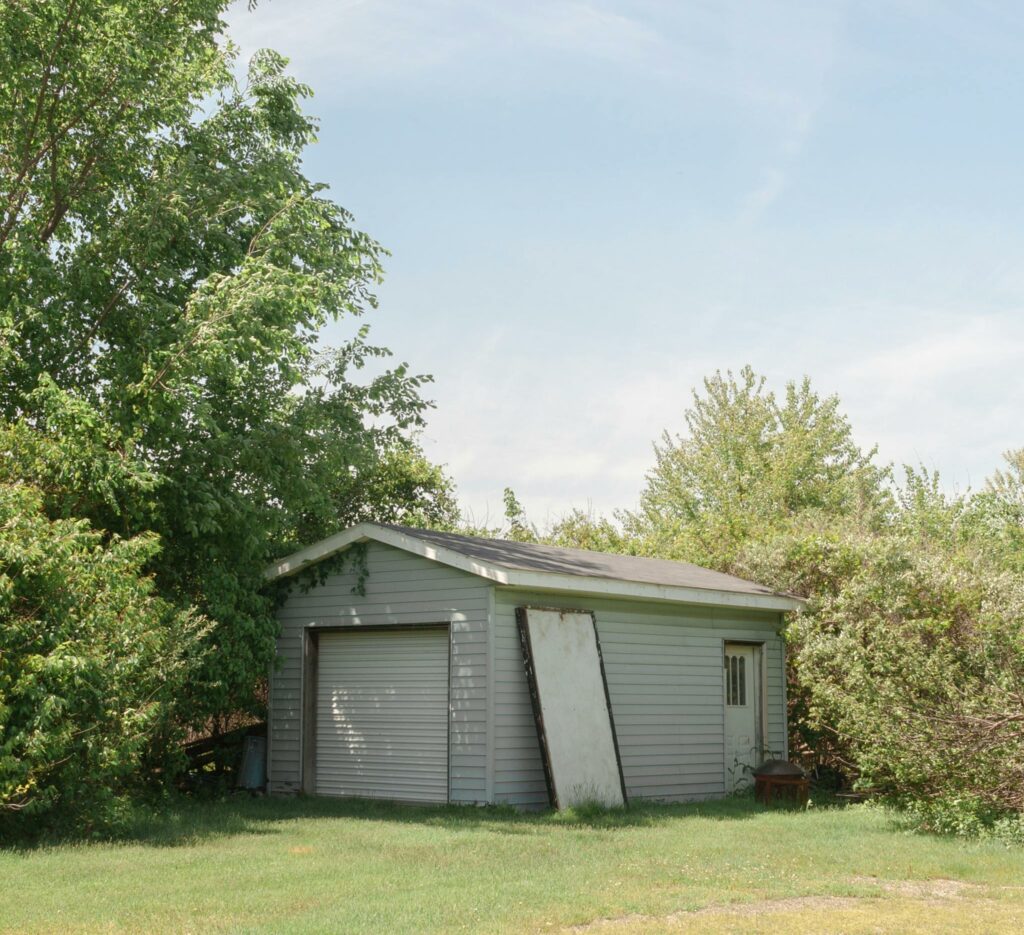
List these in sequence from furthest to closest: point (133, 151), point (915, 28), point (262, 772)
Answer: point (133, 151) → point (262, 772) → point (915, 28)

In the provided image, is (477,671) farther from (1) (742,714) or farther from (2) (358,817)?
(1) (742,714)

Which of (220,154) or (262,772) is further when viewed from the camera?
(220,154)

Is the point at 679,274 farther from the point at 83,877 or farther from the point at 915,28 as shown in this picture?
the point at 83,877

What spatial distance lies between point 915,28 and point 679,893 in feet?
29.1

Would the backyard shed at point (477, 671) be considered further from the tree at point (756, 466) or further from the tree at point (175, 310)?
the tree at point (756, 466)

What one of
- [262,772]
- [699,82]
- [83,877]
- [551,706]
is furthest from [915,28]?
[262,772]

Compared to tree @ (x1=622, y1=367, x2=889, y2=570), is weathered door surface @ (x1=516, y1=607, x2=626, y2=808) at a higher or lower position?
lower

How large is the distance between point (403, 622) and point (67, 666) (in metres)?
5.11

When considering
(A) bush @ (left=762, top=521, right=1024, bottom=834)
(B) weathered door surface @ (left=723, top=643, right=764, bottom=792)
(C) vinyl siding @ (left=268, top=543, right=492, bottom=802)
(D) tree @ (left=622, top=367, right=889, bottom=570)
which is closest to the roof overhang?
(C) vinyl siding @ (left=268, top=543, right=492, bottom=802)

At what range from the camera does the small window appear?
18203 millimetres

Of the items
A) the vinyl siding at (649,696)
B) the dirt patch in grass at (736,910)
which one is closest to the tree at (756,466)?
the vinyl siding at (649,696)

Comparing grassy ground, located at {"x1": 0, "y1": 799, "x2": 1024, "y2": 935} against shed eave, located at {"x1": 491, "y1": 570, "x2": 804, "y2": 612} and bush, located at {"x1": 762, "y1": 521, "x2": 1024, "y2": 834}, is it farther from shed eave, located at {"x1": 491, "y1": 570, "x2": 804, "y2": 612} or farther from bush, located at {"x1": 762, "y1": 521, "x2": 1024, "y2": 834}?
shed eave, located at {"x1": 491, "y1": 570, "x2": 804, "y2": 612}

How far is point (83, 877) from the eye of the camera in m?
9.69

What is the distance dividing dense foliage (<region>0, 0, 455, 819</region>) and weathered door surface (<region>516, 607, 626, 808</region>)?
4.01m
